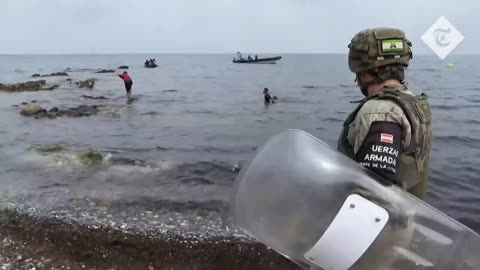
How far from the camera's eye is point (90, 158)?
1236 centimetres

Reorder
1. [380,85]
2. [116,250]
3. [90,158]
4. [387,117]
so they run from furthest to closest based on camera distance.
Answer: [90,158] < [116,250] < [380,85] < [387,117]

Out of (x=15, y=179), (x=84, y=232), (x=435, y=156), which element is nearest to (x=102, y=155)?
(x=15, y=179)

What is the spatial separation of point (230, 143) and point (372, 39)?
13.1 m

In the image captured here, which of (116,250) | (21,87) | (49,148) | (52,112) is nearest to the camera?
(116,250)

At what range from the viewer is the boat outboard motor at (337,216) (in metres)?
2.22

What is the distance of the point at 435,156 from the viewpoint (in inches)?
530

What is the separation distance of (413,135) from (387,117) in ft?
0.66

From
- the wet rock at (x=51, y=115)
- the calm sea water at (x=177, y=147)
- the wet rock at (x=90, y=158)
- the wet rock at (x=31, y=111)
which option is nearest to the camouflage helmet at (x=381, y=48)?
the calm sea water at (x=177, y=147)

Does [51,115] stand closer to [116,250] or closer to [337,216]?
[116,250]

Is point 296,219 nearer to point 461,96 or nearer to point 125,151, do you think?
point 125,151

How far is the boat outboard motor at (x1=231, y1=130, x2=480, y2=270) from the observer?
222 centimetres

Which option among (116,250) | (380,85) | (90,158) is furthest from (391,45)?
(90,158)

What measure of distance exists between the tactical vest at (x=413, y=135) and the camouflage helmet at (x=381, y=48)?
16 centimetres

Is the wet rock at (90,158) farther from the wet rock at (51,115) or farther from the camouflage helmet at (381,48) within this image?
the camouflage helmet at (381,48)
